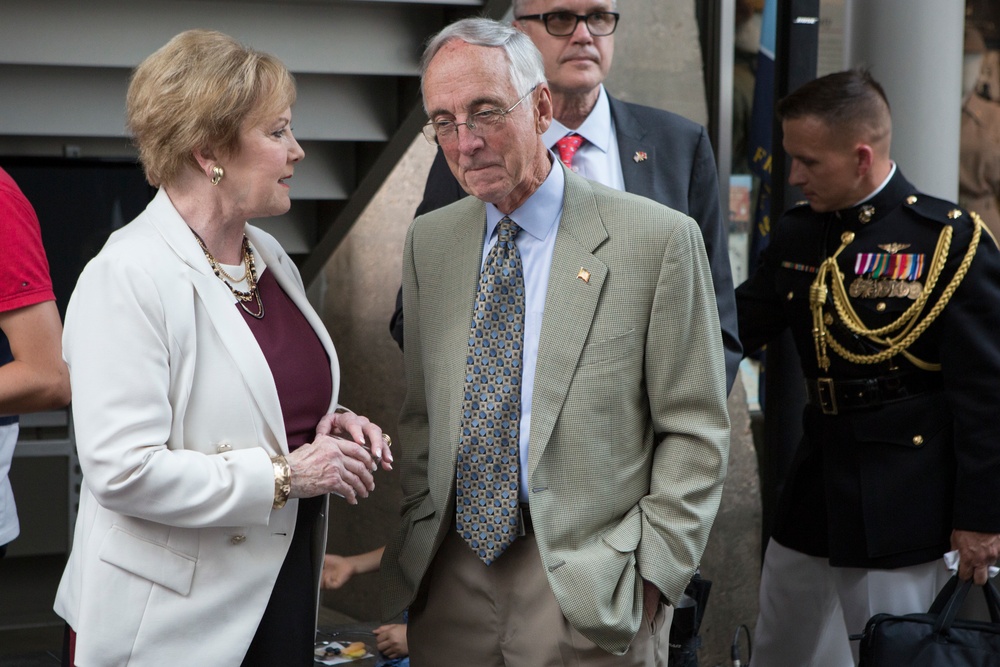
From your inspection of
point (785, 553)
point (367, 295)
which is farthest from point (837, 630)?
point (367, 295)

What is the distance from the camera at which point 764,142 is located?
4.82 metres

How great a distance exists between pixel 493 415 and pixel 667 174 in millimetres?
1043

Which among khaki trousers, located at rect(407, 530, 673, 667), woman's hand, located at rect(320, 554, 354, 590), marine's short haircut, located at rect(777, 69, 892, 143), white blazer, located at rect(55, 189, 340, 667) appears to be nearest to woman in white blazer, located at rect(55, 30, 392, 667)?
white blazer, located at rect(55, 189, 340, 667)

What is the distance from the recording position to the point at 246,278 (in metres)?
2.31

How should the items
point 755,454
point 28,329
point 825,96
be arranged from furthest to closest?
point 755,454 → point 825,96 → point 28,329

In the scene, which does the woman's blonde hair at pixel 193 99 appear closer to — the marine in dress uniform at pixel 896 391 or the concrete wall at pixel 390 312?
the marine in dress uniform at pixel 896 391

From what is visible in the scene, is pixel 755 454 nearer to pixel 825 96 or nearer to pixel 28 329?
pixel 825 96

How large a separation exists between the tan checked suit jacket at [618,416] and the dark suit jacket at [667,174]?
0.66 m

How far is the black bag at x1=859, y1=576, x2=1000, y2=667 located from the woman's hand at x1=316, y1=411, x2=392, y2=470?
4.37ft

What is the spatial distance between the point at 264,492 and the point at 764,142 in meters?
3.31

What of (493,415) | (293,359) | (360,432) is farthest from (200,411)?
(493,415)

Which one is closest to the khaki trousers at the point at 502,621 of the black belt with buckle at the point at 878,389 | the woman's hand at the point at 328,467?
the woman's hand at the point at 328,467

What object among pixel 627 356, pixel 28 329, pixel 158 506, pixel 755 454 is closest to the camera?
pixel 158 506

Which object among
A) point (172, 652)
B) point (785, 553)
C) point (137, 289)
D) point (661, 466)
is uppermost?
point (137, 289)
